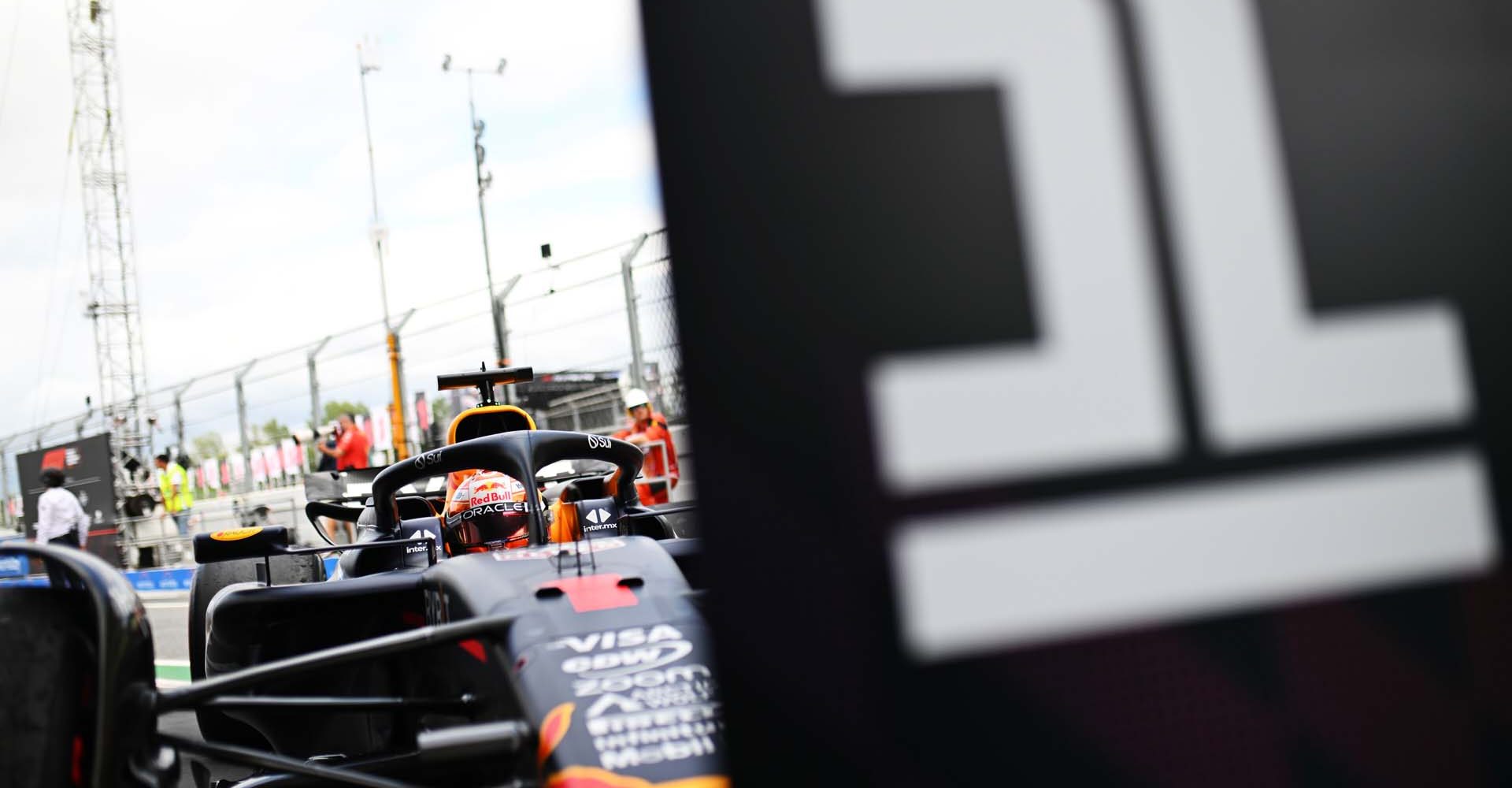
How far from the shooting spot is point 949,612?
4.73 ft

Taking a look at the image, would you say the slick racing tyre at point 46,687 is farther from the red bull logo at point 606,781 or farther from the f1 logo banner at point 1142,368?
the f1 logo banner at point 1142,368

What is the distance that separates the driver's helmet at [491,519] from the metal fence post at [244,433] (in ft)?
38.9

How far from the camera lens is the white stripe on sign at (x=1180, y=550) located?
1.45 metres

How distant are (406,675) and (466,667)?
→ 1.86 feet

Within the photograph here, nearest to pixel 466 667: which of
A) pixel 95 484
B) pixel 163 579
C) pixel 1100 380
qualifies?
pixel 1100 380

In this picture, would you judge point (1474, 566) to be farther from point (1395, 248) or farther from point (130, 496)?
point (130, 496)

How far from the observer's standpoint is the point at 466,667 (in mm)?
2699

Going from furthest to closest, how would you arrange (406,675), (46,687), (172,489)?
1. (172,489)
2. (406,675)
3. (46,687)

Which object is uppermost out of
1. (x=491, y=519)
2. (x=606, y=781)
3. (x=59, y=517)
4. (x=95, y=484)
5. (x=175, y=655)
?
(x=95, y=484)

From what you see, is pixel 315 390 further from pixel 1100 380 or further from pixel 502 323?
pixel 1100 380

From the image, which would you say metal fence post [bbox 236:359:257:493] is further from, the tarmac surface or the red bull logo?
the red bull logo

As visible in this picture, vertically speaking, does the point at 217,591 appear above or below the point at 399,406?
below

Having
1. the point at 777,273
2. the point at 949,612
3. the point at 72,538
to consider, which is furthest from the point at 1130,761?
the point at 72,538

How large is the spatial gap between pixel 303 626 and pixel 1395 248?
287 cm
